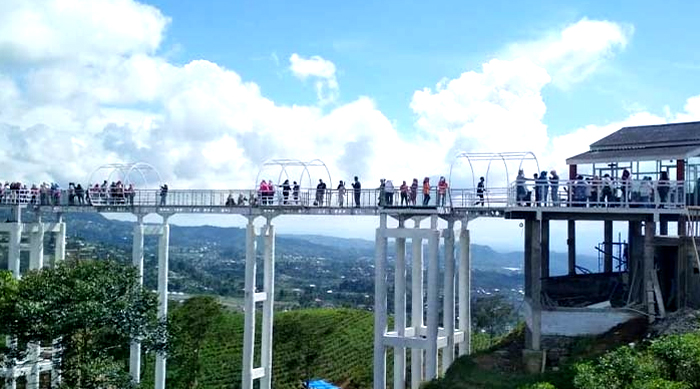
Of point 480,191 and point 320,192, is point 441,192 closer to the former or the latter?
point 480,191

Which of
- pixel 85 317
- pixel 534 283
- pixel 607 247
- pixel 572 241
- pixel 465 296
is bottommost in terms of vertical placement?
pixel 85 317

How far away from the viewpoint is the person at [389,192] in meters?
25.9

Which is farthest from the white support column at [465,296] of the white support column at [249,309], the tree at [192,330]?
the tree at [192,330]

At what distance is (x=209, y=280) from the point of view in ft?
463

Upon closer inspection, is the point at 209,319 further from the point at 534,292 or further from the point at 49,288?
the point at 534,292

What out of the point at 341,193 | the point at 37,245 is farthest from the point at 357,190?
the point at 37,245

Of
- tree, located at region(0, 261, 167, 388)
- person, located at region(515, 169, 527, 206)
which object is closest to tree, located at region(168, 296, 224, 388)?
tree, located at region(0, 261, 167, 388)

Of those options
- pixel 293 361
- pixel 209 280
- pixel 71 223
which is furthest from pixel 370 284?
pixel 293 361

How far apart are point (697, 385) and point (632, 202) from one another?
742 centimetres

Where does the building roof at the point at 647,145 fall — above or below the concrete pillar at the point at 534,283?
above

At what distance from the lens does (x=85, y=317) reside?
2272cm

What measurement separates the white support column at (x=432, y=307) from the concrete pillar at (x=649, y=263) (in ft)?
21.1

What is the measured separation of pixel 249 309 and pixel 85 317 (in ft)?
22.6

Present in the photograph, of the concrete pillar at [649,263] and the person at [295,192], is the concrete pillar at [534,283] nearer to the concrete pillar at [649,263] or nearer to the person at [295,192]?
the concrete pillar at [649,263]
